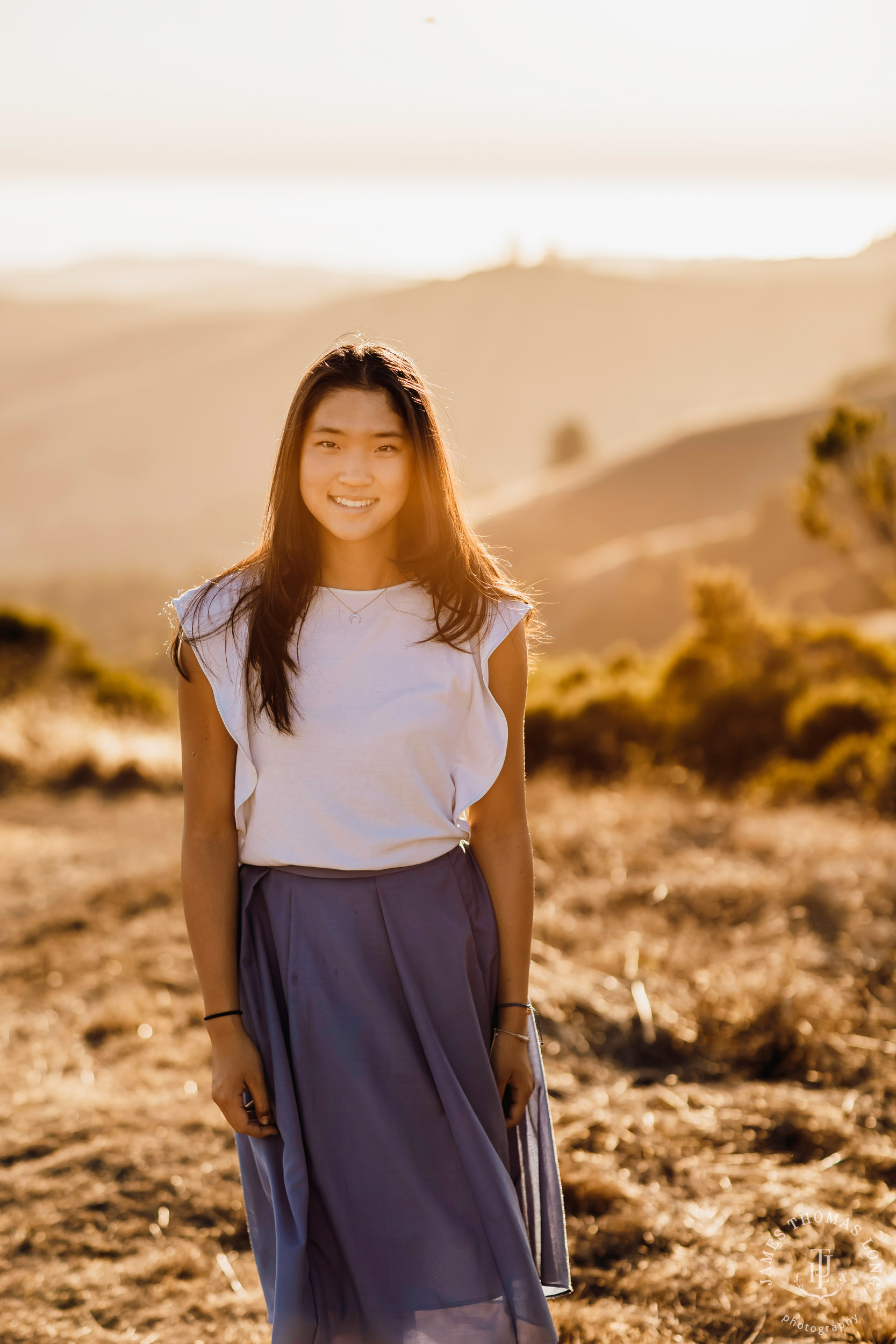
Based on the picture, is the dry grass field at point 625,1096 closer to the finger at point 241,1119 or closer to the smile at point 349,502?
the finger at point 241,1119

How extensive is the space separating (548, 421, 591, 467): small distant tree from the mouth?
217 ft

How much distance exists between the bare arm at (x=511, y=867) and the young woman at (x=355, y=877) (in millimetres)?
31

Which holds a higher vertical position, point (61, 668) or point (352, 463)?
point (352, 463)

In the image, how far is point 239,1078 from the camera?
177 centimetres

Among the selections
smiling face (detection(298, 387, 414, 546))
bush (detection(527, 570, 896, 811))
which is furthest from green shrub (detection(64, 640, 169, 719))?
smiling face (detection(298, 387, 414, 546))

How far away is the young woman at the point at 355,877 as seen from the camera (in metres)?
1.76

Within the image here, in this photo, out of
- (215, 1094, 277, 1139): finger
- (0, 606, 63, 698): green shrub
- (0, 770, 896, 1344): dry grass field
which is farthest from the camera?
(0, 606, 63, 698): green shrub

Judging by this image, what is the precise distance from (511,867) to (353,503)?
0.71 m

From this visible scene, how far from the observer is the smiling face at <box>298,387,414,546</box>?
177 cm

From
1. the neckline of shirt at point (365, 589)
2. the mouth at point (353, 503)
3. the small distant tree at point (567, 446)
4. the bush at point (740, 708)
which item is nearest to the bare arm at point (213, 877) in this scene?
the neckline of shirt at point (365, 589)

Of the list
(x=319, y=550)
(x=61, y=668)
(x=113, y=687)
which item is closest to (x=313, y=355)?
(x=61, y=668)

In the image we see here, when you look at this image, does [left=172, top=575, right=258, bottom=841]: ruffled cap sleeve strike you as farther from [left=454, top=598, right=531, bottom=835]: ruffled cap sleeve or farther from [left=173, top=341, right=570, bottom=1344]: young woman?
[left=454, top=598, right=531, bottom=835]: ruffled cap sleeve

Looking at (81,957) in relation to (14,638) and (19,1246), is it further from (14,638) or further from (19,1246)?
(14,638)

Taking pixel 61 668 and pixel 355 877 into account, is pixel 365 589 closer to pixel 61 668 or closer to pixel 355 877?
pixel 355 877
